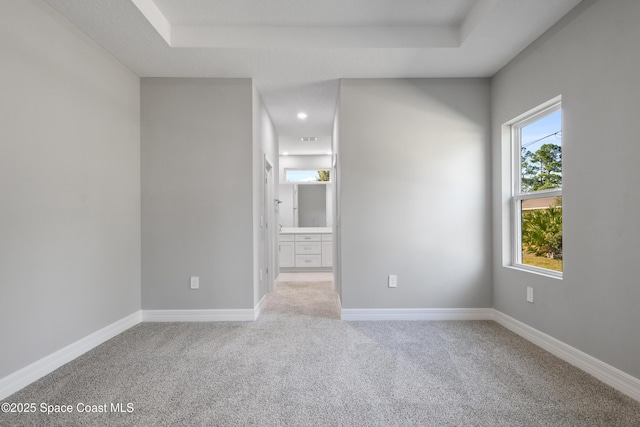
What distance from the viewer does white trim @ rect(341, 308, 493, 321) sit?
327 centimetres

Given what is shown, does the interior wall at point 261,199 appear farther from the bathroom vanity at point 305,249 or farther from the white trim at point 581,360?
the white trim at point 581,360

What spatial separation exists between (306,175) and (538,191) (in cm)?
474

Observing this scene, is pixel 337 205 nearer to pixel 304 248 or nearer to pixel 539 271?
pixel 539 271

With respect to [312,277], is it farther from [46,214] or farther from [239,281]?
[46,214]

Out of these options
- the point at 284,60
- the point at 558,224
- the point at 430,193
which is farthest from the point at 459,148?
the point at 284,60

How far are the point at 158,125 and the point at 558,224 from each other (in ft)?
11.9

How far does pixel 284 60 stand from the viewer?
2936 millimetres

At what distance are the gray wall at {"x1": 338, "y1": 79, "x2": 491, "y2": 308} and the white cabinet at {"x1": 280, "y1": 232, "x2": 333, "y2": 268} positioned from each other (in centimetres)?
299

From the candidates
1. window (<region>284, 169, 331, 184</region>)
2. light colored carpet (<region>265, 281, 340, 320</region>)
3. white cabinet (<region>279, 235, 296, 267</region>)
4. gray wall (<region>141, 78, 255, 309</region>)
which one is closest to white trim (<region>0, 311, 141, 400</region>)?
gray wall (<region>141, 78, 255, 309</region>)

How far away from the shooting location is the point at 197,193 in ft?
10.8

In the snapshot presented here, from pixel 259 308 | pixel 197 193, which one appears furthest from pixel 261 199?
pixel 259 308

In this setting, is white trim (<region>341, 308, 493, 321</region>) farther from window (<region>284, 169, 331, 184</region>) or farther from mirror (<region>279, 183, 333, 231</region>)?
window (<region>284, 169, 331, 184</region>)

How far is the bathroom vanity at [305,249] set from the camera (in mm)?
6262

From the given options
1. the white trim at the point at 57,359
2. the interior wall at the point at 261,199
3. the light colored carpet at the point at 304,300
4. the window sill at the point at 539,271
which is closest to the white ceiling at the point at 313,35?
the interior wall at the point at 261,199
